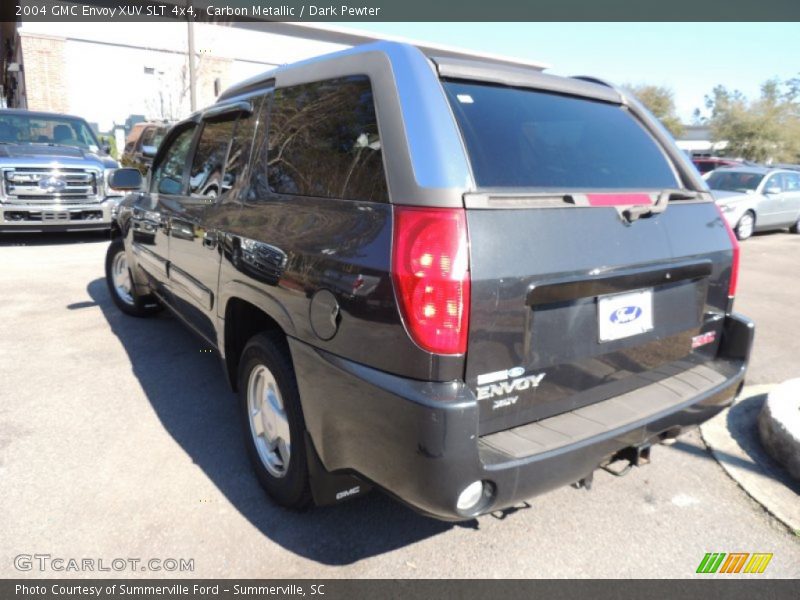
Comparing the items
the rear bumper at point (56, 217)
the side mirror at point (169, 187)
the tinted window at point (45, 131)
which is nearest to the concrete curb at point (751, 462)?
the side mirror at point (169, 187)

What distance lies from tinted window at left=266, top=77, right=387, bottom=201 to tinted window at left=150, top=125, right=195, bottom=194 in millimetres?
1415

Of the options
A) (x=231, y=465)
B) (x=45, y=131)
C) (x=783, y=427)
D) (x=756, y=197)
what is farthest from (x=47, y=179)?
(x=756, y=197)

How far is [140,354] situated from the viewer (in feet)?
15.3

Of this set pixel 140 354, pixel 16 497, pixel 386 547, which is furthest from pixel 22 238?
pixel 386 547

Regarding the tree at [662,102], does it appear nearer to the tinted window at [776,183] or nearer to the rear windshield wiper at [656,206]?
the tinted window at [776,183]

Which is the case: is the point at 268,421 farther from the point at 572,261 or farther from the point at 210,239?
the point at 572,261

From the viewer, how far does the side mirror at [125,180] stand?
475 cm

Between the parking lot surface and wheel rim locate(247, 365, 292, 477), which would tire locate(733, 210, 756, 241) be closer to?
the parking lot surface

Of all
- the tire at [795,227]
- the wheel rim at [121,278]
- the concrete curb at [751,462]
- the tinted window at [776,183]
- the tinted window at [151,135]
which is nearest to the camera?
the concrete curb at [751,462]

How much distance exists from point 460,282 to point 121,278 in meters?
4.89

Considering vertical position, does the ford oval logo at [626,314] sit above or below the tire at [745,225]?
above

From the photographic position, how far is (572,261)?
2051 millimetres

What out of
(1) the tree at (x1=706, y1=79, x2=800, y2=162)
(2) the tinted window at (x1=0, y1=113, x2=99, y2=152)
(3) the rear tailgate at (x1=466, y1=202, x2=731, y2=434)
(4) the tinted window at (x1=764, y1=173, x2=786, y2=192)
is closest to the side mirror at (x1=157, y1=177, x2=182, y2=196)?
(3) the rear tailgate at (x1=466, y1=202, x2=731, y2=434)

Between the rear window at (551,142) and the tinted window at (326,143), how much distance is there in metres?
0.34
